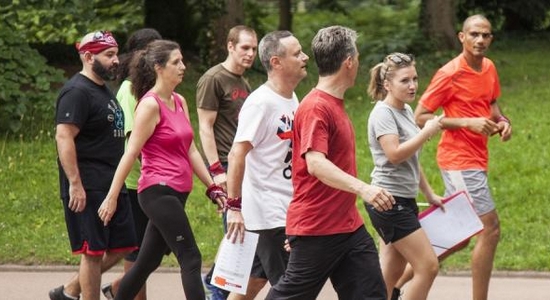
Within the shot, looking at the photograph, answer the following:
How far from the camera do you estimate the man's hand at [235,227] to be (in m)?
7.62

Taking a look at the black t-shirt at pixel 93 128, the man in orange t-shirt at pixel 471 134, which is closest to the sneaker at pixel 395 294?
the man in orange t-shirt at pixel 471 134

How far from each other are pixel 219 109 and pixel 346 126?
2285 millimetres

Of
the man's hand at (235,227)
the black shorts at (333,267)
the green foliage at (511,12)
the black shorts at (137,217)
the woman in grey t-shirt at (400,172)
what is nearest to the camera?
the black shorts at (333,267)

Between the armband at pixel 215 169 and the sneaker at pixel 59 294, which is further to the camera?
the sneaker at pixel 59 294

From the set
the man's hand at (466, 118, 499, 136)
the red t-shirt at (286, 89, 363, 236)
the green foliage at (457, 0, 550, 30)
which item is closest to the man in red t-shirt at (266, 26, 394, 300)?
the red t-shirt at (286, 89, 363, 236)

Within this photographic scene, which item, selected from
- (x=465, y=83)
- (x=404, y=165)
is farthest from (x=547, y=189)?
(x=404, y=165)

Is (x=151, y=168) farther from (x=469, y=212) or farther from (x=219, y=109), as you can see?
(x=469, y=212)

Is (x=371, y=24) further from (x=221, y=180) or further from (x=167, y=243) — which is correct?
(x=167, y=243)

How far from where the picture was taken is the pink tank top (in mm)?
8086

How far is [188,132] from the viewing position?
324 inches

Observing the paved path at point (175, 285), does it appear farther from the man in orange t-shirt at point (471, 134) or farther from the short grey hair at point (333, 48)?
the short grey hair at point (333, 48)

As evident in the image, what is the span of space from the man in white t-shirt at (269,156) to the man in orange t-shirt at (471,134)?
1.53m

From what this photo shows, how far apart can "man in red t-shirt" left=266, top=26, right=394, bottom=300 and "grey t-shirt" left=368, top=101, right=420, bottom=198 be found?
105cm

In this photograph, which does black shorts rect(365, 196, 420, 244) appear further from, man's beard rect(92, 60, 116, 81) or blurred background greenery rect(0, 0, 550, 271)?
blurred background greenery rect(0, 0, 550, 271)
